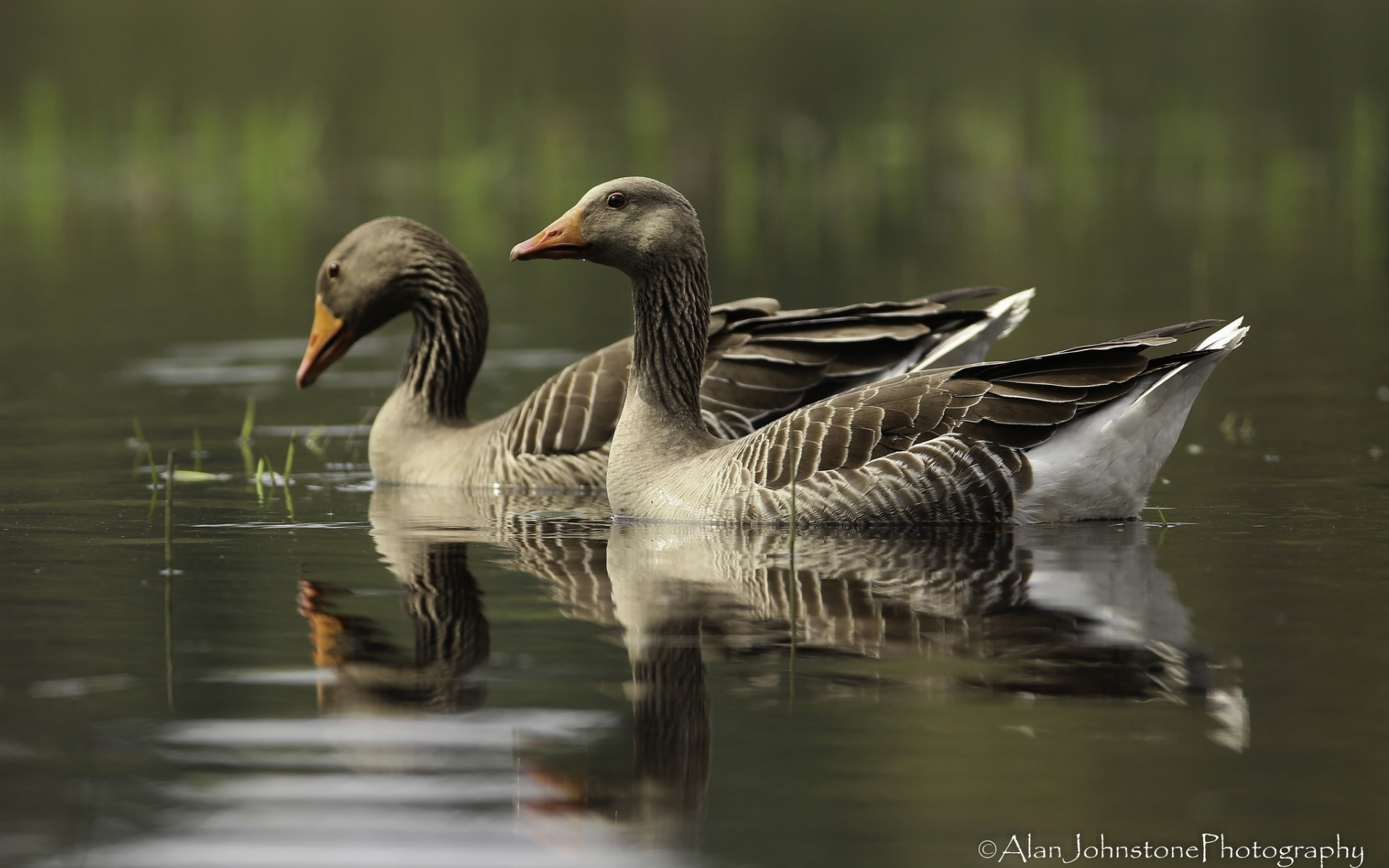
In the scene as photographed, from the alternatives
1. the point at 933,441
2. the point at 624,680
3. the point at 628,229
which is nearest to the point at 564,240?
the point at 628,229

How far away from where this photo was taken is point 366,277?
12602 mm

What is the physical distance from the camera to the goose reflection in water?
5848 mm

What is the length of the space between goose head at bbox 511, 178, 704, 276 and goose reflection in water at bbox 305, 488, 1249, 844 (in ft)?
5.00

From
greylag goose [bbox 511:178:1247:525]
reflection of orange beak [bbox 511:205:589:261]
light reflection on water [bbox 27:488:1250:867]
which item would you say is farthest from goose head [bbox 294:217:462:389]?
light reflection on water [bbox 27:488:1250:867]

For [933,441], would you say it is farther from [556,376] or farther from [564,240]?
[556,376]

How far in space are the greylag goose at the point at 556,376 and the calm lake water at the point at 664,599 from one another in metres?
0.56

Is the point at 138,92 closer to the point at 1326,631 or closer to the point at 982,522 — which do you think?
the point at 982,522

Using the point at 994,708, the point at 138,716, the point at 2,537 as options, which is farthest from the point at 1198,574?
the point at 2,537

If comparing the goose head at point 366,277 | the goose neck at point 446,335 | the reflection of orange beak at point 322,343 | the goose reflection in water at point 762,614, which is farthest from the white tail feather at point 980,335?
the reflection of orange beak at point 322,343

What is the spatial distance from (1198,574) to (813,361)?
3.59 metres

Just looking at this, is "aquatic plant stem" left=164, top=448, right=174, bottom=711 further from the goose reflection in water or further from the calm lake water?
the goose reflection in water

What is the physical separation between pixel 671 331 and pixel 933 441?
1.86m

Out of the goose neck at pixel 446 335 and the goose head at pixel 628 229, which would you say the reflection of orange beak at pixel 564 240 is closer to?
the goose head at pixel 628 229

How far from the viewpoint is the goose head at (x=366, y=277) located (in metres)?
12.6
